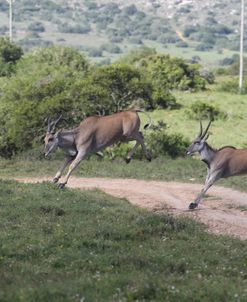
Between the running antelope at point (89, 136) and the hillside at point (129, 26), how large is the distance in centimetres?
7384

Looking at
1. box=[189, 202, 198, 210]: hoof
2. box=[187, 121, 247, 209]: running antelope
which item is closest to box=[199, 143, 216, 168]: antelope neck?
box=[187, 121, 247, 209]: running antelope

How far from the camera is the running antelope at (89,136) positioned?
1855 centimetres

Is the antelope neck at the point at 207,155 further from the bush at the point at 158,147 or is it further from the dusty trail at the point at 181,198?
the bush at the point at 158,147

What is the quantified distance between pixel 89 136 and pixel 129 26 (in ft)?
373

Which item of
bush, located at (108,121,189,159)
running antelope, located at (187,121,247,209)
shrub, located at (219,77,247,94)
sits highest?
running antelope, located at (187,121,247,209)

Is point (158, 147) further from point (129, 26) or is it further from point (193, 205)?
point (129, 26)

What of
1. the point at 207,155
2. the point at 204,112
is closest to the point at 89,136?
the point at 207,155

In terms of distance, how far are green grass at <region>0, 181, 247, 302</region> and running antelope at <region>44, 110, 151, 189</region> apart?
232cm

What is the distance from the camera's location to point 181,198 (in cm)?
1809

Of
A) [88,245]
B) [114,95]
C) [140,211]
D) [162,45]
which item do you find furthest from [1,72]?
[162,45]

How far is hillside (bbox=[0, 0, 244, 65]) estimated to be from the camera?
105312 millimetres

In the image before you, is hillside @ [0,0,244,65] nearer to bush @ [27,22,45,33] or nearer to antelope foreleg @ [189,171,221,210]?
bush @ [27,22,45,33]

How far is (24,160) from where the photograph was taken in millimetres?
25750

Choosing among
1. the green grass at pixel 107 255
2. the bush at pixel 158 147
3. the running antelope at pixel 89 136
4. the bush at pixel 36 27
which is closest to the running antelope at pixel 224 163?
the green grass at pixel 107 255
